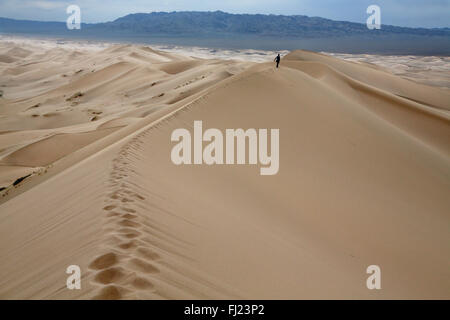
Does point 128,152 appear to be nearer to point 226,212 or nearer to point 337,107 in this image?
point 226,212

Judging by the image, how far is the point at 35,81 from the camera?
1462 inches

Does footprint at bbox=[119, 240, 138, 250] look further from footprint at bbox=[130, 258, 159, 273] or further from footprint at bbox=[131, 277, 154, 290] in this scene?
footprint at bbox=[131, 277, 154, 290]

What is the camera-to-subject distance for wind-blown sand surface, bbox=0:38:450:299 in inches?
107

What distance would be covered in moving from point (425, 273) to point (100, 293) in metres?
4.28

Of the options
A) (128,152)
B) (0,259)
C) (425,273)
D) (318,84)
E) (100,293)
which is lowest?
(425,273)

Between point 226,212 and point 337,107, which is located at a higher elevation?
point 337,107

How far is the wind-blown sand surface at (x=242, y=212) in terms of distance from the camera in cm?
272

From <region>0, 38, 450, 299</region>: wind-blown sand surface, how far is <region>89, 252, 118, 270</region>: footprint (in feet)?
0.04

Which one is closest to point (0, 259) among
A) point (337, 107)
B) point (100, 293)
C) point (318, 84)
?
point (100, 293)

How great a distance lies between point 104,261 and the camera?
251cm

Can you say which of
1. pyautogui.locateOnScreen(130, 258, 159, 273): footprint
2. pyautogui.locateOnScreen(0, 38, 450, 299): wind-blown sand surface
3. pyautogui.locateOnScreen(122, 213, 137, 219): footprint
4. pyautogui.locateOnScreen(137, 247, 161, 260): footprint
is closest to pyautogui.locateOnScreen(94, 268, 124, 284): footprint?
pyautogui.locateOnScreen(0, 38, 450, 299): wind-blown sand surface

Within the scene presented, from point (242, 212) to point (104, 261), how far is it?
7.30 feet

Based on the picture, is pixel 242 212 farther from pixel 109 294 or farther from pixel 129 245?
pixel 109 294

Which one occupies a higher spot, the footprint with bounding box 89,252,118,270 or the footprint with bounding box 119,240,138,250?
the footprint with bounding box 119,240,138,250
